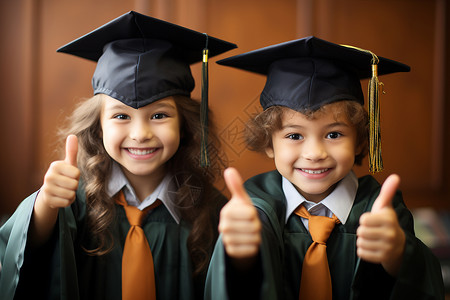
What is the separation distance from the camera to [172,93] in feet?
3.51

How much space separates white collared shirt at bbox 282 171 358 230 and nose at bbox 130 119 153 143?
415 mm

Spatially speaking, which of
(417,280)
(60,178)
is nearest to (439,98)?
(417,280)

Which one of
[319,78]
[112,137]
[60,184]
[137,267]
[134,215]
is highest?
[319,78]

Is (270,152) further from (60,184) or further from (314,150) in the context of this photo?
(60,184)

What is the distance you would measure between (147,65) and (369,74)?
0.64 meters

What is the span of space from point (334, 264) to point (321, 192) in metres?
0.19

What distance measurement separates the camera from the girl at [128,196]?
0.98 m

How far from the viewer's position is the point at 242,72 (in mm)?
1876

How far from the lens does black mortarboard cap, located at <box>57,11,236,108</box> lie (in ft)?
3.34

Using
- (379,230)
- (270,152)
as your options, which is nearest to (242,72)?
(270,152)

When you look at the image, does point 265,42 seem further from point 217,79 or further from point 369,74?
point 369,74

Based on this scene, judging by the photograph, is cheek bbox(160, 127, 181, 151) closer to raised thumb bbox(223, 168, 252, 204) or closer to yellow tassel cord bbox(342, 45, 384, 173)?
raised thumb bbox(223, 168, 252, 204)

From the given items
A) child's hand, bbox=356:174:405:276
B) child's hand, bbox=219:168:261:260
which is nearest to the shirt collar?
child's hand, bbox=356:174:405:276

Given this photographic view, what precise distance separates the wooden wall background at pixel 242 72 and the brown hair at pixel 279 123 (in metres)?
0.20
